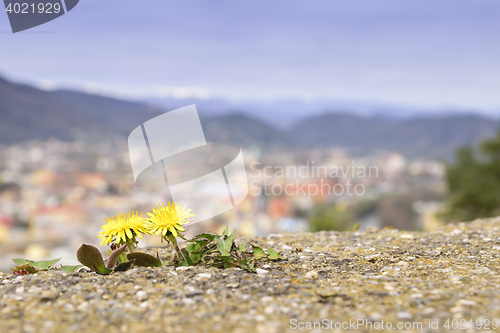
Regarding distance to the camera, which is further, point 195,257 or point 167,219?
point 195,257

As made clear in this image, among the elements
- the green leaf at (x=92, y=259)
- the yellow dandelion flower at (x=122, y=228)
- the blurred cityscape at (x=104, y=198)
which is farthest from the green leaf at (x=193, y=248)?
the blurred cityscape at (x=104, y=198)

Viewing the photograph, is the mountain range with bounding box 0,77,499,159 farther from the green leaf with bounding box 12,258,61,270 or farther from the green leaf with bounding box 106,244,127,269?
the green leaf with bounding box 106,244,127,269

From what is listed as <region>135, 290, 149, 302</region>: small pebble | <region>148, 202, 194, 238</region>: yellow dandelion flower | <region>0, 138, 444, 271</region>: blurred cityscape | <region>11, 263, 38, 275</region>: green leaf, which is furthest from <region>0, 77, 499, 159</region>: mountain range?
<region>135, 290, 149, 302</region>: small pebble

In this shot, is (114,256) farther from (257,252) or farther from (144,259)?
(257,252)

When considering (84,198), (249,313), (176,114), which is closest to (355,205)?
(84,198)

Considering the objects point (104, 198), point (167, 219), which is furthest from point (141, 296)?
point (104, 198)

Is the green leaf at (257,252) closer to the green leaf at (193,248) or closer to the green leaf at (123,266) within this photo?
the green leaf at (193,248)
